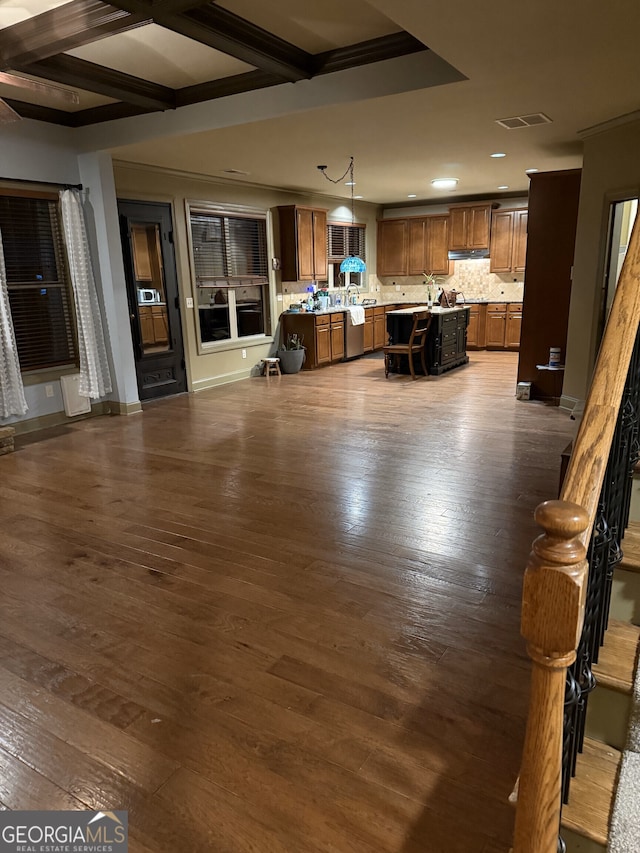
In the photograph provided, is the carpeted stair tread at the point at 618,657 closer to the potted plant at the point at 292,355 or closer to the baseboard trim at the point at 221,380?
the baseboard trim at the point at 221,380

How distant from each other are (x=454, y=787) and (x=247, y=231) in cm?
801

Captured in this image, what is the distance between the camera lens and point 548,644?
826 millimetres

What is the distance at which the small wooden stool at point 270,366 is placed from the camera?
8.73 m

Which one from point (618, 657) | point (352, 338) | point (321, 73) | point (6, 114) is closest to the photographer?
point (618, 657)

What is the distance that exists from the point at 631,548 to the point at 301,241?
8.15m

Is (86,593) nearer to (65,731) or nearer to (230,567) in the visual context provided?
(230,567)

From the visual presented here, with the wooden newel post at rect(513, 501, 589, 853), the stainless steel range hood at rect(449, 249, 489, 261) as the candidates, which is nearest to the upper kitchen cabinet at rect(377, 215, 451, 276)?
the stainless steel range hood at rect(449, 249, 489, 261)

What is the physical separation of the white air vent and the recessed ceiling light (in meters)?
5.73

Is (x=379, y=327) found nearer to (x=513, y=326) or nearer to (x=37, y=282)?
(x=513, y=326)

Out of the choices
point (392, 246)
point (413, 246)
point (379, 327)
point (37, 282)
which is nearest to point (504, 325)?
point (379, 327)

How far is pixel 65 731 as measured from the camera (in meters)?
1.96

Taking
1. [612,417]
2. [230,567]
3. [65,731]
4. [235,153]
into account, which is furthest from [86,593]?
[235,153]

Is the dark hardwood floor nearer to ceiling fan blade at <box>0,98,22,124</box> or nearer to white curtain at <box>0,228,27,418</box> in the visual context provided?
white curtain at <box>0,228,27,418</box>

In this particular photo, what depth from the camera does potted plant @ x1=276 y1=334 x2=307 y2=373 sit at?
8875 mm
